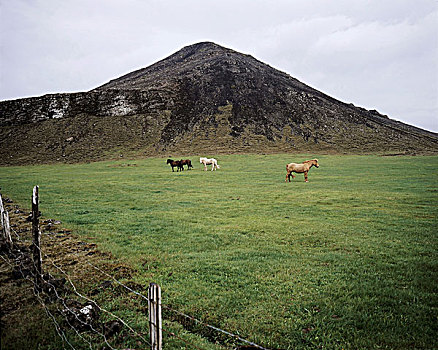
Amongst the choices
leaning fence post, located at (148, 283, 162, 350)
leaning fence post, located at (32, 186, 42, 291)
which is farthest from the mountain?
leaning fence post, located at (148, 283, 162, 350)

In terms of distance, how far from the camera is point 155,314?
3465 mm

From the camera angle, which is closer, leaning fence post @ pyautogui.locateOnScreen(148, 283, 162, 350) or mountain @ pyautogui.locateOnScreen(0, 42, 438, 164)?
leaning fence post @ pyautogui.locateOnScreen(148, 283, 162, 350)

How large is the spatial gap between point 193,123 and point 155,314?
9190cm

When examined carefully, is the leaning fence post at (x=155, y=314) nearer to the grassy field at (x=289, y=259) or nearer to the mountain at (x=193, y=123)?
the grassy field at (x=289, y=259)

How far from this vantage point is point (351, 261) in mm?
8234

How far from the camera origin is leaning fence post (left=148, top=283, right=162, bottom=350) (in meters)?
3.40

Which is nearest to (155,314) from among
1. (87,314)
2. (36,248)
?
(87,314)

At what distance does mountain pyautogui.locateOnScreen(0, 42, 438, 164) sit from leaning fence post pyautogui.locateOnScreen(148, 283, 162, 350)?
69.9m

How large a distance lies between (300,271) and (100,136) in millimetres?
85763

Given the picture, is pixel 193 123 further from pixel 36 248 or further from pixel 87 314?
pixel 87 314

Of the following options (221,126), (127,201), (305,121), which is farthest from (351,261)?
(305,121)

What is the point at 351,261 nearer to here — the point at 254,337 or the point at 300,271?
the point at 300,271

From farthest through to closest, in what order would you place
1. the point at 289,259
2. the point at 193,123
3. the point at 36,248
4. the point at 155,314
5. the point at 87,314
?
the point at 193,123
the point at 289,259
the point at 36,248
the point at 87,314
the point at 155,314

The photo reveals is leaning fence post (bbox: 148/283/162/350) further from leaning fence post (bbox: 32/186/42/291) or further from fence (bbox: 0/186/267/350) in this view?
leaning fence post (bbox: 32/186/42/291)
